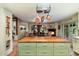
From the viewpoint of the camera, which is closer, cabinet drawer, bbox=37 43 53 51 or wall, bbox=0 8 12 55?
wall, bbox=0 8 12 55

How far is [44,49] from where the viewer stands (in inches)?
75.8

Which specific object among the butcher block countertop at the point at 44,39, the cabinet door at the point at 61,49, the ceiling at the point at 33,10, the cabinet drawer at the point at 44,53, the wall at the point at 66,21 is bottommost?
the cabinet drawer at the point at 44,53

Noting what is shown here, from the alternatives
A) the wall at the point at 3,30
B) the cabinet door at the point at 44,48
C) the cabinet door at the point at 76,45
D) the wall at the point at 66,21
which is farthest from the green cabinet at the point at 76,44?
the wall at the point at 3,30

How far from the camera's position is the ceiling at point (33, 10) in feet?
5.51

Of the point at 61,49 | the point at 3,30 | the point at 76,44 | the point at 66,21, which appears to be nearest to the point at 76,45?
the point at 76,44

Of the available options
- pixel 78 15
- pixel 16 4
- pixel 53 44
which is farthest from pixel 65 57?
pixel 16 4

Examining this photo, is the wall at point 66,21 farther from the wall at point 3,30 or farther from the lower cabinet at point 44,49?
the wall at point 3,30

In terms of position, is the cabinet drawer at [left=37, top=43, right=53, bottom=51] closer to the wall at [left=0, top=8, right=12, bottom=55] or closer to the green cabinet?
the green cabinet

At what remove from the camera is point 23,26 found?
1.89m

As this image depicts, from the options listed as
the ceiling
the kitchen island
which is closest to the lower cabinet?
the kitchen island

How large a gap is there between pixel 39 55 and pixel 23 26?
0.51 metres

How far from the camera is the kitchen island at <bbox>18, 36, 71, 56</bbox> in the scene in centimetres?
186

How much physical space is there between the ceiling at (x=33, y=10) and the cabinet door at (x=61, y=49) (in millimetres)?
429

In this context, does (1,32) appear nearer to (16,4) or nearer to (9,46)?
(9,46)
